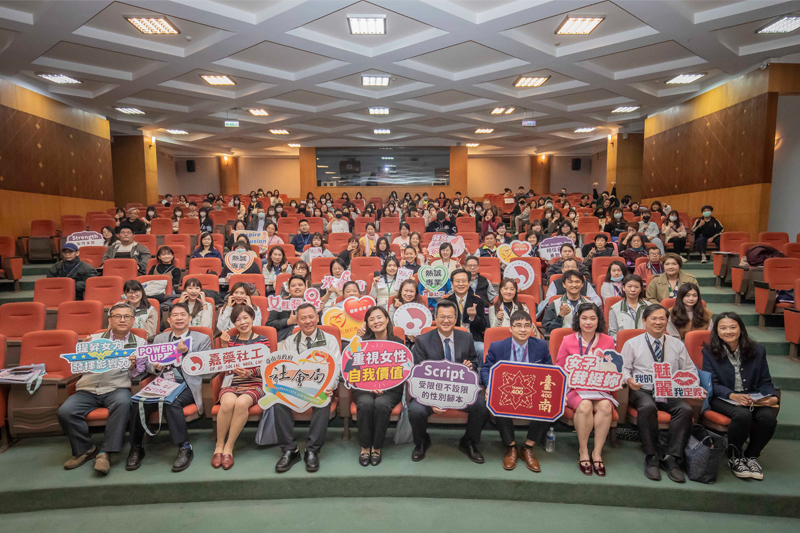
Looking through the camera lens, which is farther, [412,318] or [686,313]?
[412,318]

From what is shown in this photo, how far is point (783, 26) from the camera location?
21.1 feet

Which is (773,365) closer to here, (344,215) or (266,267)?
(266,267)

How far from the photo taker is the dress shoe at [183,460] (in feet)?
9.56

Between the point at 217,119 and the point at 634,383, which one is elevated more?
the point at 217,119

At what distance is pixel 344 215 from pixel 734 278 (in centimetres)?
727

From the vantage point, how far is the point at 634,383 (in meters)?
3.01

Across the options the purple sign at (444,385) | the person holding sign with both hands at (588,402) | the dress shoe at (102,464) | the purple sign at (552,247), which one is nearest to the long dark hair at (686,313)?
the person holding sign with both hands at (588,402)

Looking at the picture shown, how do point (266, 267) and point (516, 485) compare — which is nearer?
point (516, 485)

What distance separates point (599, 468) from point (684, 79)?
9.41 m

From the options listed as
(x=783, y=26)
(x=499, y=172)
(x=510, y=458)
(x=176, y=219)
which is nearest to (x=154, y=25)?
(x=176, y=219)

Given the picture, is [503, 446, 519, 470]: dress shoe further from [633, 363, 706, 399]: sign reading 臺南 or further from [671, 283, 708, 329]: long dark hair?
[671, 283, 708, 329]: long dark hair

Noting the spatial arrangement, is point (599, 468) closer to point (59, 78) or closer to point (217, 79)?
point (217, 79)

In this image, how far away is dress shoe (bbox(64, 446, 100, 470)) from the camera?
2.96m

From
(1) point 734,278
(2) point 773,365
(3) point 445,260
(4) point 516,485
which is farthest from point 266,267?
(1) point 734,278
